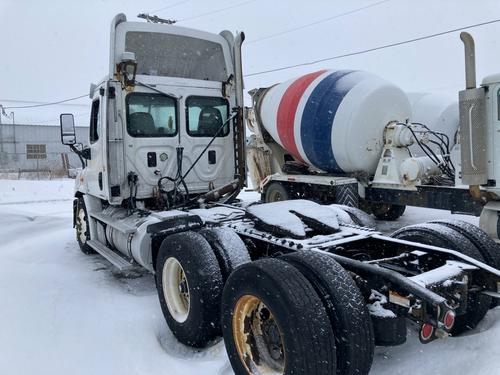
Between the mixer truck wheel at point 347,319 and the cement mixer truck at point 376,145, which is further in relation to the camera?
the cement mixer truck at point 376,145

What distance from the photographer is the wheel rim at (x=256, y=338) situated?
2959 millimetres

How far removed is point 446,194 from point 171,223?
4.91m

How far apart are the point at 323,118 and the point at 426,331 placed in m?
6.64

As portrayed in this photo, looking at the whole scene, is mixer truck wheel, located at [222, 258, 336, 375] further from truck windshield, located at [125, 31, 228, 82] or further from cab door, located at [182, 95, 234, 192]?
truck windshield, located at [125, 31, 228, 82]

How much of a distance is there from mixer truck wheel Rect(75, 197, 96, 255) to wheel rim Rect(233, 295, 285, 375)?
475 cm

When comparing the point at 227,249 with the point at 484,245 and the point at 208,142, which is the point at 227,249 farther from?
the point at 208,142

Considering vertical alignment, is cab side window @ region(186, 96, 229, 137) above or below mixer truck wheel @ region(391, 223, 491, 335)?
above

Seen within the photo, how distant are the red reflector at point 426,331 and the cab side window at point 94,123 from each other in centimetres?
526

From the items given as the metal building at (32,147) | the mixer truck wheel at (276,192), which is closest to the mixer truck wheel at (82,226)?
the mixer truck wheel at (276,192)

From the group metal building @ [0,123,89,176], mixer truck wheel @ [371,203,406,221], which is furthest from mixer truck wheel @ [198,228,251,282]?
metal building @ [0,123,89,176]

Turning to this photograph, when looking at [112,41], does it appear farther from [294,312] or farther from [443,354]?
[443,354]

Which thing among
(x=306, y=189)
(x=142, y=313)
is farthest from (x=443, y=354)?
(x=306, y=189)

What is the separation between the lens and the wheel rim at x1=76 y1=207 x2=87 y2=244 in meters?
7.41

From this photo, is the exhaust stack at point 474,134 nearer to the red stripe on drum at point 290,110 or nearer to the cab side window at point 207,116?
the cab side window at point 207,116
